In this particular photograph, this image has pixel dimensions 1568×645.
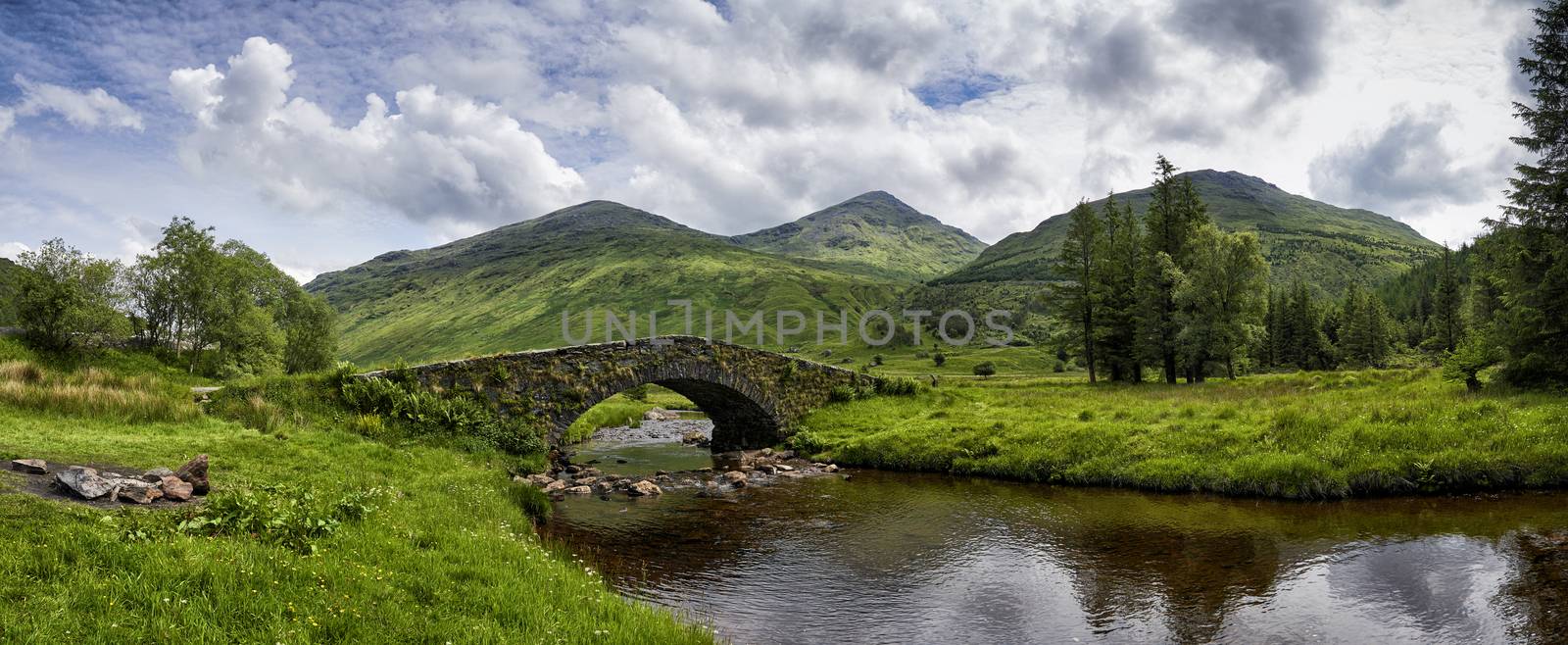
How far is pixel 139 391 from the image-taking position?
18.6 meters

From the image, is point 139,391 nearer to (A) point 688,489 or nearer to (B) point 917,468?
(A) point 688,489

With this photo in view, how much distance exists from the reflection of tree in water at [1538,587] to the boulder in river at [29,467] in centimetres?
2186

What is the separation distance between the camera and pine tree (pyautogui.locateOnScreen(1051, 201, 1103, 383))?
176 ft

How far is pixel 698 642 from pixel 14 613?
6376 mm

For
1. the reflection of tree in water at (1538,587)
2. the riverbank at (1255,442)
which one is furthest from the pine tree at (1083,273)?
the reflection of tree in water at (1538,587)

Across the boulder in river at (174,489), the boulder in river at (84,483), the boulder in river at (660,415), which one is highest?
the boulder in river at (84,483)

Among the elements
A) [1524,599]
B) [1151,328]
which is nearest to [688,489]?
[1524,599]

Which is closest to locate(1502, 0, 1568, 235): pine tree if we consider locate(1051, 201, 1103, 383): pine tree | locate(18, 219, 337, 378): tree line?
locate(1051, 201, 1103, 383): pine tree

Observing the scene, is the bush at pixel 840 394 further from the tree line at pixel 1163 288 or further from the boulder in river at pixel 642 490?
the tree line at pixel 1163 288

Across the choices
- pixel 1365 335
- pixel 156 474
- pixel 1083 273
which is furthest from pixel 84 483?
pixel 1365 335

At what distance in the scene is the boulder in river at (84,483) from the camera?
1002cm

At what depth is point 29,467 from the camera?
36.0 feet

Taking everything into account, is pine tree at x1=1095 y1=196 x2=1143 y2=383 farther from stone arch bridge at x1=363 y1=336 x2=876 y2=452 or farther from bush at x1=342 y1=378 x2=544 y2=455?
bush at x1=342 y1=378 x2=544 y2=455

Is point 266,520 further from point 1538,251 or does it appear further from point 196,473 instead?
point 1538,251
